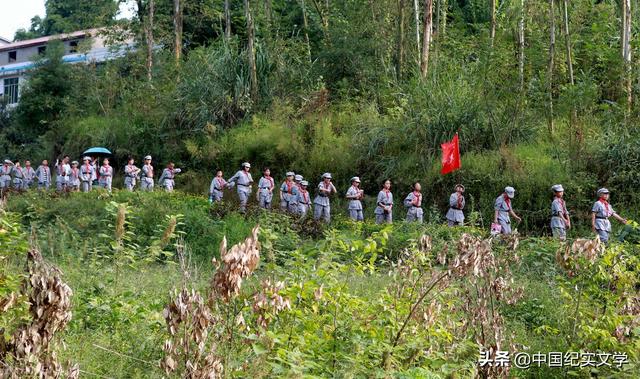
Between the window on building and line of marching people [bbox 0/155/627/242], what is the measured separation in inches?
922

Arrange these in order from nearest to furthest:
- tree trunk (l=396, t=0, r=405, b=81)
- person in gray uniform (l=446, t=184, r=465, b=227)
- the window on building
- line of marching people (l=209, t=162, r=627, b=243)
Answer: line of marching people (l=209, t=162, r=627, b=243)
person in gray uniform (l=446, t=184, r=465, b=227)
tree trunk (l=396, t=0, r=405, b=81)
the window on building

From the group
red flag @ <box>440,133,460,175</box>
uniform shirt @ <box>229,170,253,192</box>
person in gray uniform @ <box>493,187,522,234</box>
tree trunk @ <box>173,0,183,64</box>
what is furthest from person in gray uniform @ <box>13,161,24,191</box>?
person in gray uniform @ <box>493,187,522,234</box>

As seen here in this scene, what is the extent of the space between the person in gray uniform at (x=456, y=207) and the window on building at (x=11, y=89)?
39.7 meters

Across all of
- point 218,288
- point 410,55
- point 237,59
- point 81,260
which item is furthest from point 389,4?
point 218,288

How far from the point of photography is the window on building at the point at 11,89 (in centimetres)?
5262

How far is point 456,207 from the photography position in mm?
19047

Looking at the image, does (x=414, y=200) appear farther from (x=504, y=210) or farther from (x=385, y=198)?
(x=504, y=210)

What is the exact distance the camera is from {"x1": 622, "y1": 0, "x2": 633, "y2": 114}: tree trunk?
1981 centimetres

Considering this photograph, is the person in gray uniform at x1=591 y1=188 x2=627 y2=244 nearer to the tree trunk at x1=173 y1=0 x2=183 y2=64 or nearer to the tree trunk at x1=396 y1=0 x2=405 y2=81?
the tree trunk at x1=396 y1=0 x2=405 y2=81

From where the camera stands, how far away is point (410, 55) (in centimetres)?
2628

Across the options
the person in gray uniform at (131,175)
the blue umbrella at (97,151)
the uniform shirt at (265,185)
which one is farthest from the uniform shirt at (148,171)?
the uniform shirt at (265,185)

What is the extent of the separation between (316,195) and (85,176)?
30.0ft

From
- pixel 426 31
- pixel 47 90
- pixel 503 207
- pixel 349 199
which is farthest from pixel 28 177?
pixel 503 207

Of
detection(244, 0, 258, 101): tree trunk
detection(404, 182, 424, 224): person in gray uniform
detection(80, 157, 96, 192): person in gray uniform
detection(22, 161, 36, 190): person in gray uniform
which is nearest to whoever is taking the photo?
detection(404, 182, 424, 224): person in gray uniform
